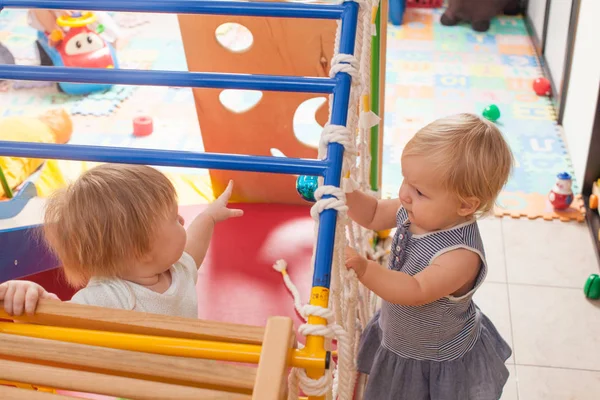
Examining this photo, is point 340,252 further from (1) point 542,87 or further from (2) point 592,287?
(1) point 542,87

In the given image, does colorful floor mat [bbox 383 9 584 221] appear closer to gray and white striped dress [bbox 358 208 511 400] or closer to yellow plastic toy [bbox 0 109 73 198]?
gray and white striped dress [bbox 358 208 511 400]

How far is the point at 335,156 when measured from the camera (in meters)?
0.90

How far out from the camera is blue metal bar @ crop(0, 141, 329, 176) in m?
0.92

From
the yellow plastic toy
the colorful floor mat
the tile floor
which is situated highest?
the yellow plastic toy

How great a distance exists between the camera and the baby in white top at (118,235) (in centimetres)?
98

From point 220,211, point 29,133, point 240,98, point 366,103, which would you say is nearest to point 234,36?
point 240,98

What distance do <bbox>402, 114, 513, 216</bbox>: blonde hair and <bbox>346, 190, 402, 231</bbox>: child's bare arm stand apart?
0.19 m

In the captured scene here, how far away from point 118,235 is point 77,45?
211 centimetres

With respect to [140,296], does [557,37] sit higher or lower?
lower

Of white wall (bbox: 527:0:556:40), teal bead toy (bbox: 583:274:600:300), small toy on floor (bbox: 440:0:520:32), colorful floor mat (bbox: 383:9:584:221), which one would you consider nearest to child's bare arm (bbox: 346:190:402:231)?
teal bead toy (bbox: 583:274:600:300)

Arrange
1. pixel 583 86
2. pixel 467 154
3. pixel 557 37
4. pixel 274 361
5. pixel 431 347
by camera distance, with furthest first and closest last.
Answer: pixel 557 37 → pixel 583 86 → pixel 431 347 → pixel 467 154 → pixel 274 361

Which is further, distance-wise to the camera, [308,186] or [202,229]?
[308,186]

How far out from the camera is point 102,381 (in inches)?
28.7

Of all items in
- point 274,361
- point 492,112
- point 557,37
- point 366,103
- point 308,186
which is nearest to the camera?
point 274,361
